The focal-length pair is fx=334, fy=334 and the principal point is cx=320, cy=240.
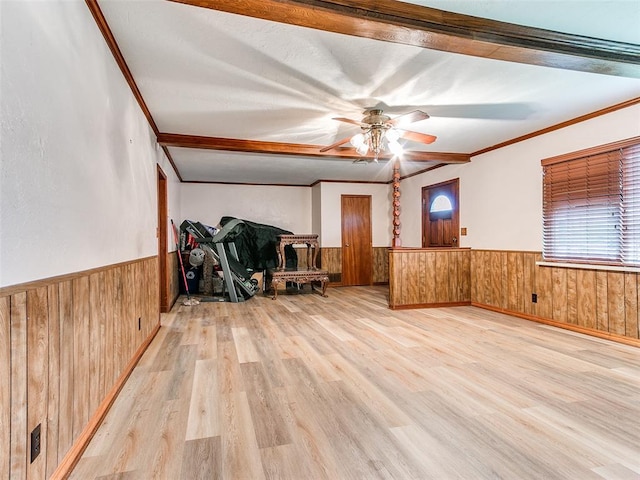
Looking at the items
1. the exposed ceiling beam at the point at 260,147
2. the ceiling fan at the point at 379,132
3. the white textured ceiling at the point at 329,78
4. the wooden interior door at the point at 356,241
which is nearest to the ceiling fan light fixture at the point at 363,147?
the ceiling fan at the point at 379,132

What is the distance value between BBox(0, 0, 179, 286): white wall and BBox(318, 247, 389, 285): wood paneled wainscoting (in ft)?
16.4

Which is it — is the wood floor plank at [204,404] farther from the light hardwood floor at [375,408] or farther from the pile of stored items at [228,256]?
the pile of stored items at [228,256]

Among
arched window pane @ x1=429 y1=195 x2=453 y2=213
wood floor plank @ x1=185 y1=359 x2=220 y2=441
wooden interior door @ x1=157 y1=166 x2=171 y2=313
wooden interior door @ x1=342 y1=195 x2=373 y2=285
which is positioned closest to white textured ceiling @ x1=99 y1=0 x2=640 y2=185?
wooden interior door @ x1=157 y1=166 x2=171 y2=313

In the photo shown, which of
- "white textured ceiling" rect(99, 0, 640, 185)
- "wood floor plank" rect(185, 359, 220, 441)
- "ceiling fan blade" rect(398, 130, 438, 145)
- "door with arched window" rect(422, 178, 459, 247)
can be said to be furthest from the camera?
"door with arched window" rect(422, 178, 459, 247)

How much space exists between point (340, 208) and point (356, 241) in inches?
31.7

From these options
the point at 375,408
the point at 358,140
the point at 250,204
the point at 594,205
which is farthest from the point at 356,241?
the point at 375,408

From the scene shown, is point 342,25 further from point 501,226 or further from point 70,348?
point 501,226

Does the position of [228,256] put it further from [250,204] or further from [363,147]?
[363,147]

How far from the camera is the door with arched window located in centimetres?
556

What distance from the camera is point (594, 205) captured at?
3.50m

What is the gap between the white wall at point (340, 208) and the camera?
7.13 meters

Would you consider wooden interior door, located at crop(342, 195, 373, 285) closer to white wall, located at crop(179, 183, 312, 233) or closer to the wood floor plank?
white wall, located at crop(179, 183, 312, 233)

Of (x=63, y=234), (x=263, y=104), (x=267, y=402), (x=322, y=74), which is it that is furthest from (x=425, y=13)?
(x=267, y=402)

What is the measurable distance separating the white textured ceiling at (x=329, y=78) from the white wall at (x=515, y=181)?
0.74ft
